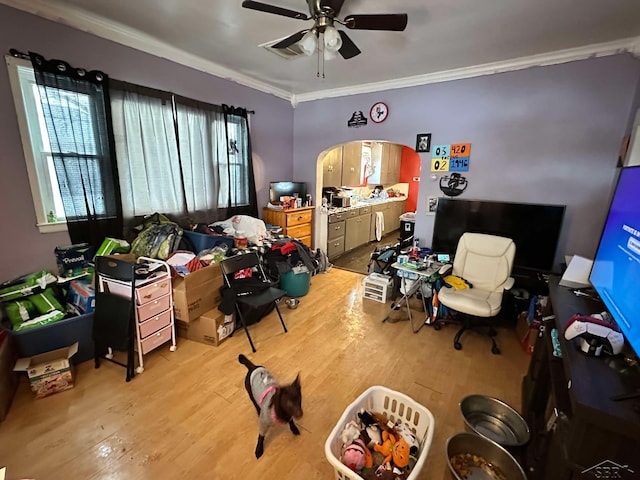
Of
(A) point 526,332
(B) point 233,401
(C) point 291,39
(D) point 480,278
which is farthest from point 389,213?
(B) point 233,401

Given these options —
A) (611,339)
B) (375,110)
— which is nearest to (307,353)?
(611,339)

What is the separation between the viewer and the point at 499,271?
8.78 ft

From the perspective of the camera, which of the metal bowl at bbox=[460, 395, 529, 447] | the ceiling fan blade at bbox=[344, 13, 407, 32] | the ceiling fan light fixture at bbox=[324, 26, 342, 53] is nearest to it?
the metal bowl at bbox=[460, 395, 529, 447]

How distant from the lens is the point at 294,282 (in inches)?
133

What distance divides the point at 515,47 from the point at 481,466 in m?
3.26

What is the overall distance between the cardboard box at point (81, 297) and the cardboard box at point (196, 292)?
61 centimetres

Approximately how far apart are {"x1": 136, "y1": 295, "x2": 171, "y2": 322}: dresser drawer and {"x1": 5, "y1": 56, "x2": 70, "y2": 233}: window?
3.63ft

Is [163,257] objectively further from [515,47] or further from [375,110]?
[515,47]

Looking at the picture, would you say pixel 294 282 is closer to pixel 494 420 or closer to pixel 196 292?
pixel 196 292

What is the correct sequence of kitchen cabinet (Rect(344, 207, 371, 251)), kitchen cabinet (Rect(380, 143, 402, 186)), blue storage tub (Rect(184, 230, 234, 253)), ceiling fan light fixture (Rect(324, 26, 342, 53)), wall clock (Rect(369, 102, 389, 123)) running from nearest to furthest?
ceiling fan light fixture (Rect(324, 26, 342, 53)), blue storage tub (Rect(184, 230, 234, 253)), wall clock (Rect(369, 102, 389, 123)), kitchen cabinet (Rect(344, 207, 371, 251)), kitchen cabinet (Rect(380, 143, 402, 186))

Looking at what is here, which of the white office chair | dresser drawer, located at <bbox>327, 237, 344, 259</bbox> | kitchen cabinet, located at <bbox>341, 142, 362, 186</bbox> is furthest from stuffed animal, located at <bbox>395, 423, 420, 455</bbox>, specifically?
kitchen cabinet, located at <bbox>341, 142, 362, 186</bbox>

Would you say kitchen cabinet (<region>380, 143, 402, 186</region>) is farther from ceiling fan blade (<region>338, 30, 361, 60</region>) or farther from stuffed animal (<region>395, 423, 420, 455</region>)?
stuffed animal (<region>395, 423, 420, 455</region>)

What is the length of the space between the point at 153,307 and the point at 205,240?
0.95m

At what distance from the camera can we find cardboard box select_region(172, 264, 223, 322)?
7.63 feet
